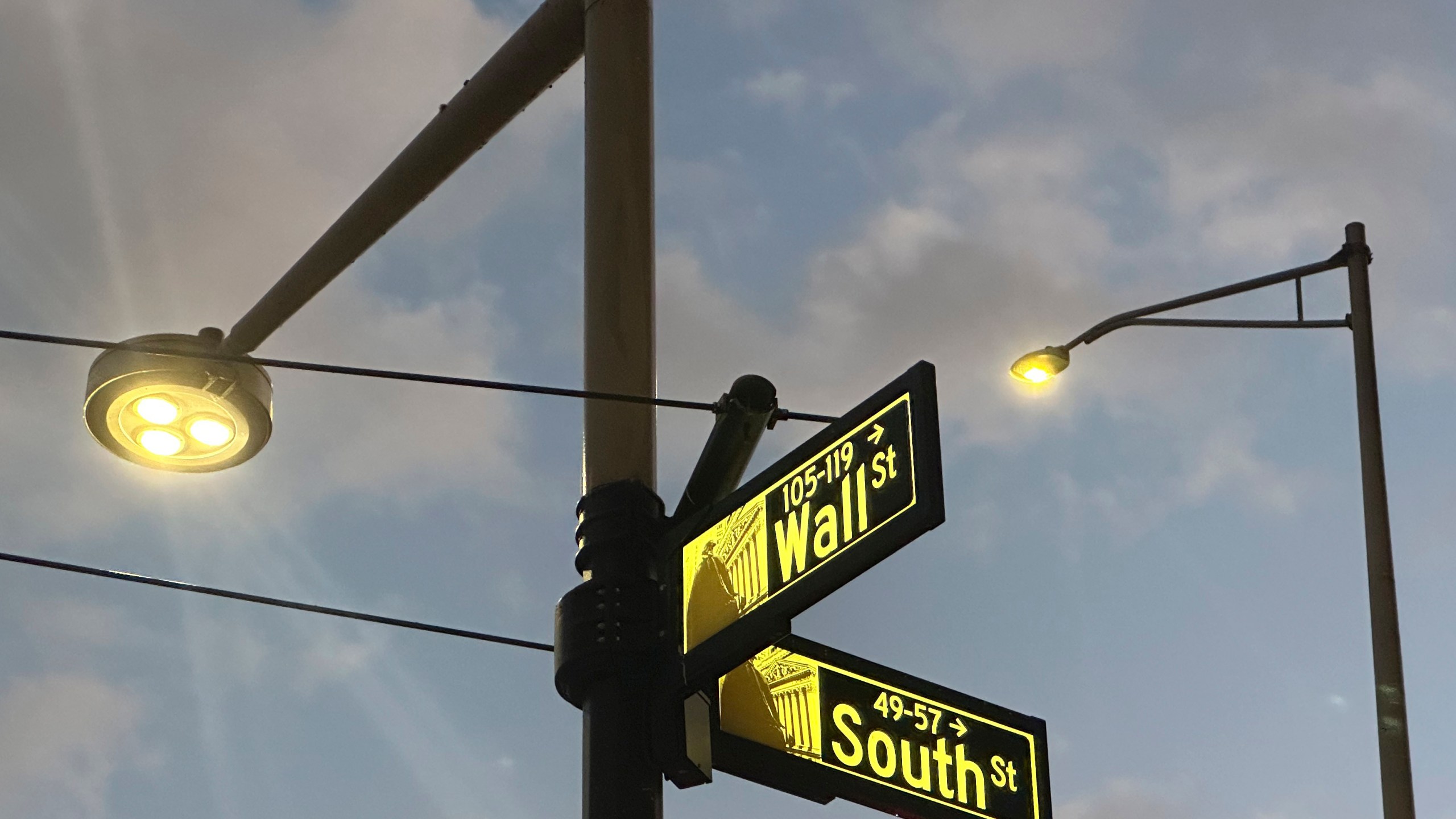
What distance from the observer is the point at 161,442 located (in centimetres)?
688

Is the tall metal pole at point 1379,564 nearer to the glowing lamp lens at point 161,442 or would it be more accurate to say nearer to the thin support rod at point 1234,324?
the thin support rod at point 1234,324

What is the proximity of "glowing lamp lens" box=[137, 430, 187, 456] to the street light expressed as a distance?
232 inches

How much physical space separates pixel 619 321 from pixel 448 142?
1221 millimetres

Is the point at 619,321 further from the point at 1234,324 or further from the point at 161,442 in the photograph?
the point at 1234,324

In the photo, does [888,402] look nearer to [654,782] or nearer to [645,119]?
[654,782]

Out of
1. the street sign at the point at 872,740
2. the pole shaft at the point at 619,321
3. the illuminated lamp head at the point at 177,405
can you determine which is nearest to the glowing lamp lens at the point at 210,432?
the illuminated lamp head at the point at 177,405

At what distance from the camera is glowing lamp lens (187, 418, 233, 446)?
268 inches

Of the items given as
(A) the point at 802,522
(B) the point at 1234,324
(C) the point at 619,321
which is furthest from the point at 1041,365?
(A) the point at 802,522

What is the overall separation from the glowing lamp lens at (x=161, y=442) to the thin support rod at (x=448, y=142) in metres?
0.75

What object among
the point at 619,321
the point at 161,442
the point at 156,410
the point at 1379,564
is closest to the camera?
the point at 619,321

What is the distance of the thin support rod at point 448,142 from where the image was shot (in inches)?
247

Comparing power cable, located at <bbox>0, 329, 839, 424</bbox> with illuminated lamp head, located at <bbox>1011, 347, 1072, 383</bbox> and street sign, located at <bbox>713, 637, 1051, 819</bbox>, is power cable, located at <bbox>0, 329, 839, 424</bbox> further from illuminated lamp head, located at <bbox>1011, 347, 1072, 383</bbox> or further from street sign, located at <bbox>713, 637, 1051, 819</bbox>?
illuminated lamp head, located at <bbox>1011, 347, 1072, 383</bbox>

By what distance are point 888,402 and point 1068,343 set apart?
8.41 m

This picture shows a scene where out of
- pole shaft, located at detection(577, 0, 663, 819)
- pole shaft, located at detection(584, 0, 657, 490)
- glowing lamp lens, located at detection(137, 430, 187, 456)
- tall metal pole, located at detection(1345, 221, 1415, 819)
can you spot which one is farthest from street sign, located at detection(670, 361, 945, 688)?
tall metal pole, located at detection(1345, 221, 1415, 819)
